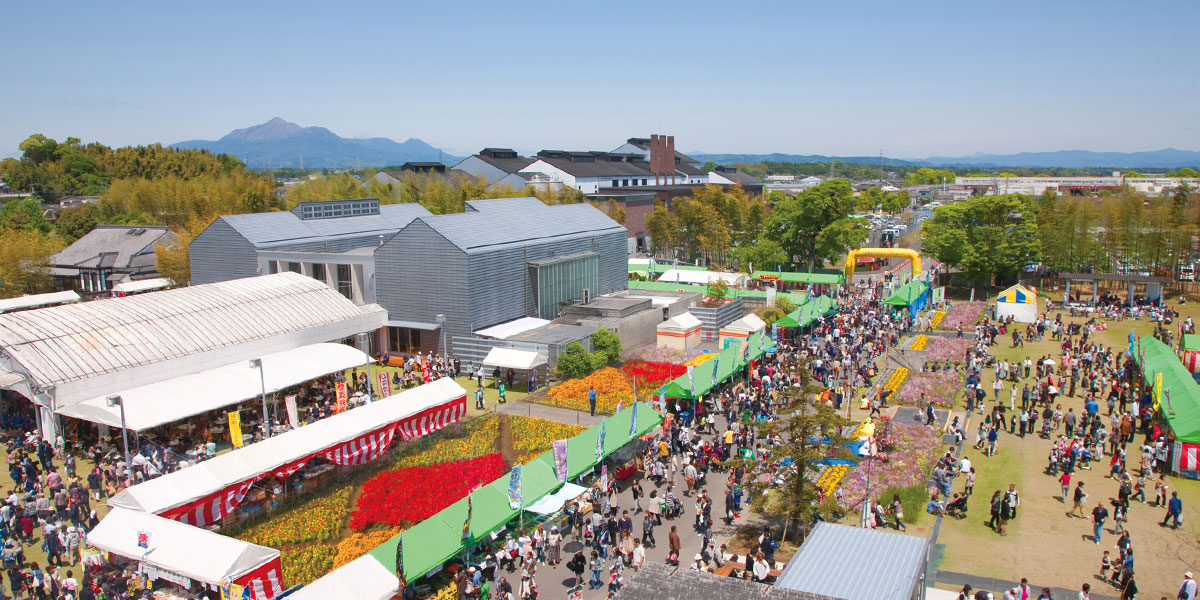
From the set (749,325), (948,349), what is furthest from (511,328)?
(948,349)

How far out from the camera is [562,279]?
36.8 m

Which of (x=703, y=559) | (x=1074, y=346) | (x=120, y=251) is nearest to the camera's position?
(x=703, y=559)

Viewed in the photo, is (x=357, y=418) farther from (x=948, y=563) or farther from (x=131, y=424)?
(x=948, y=563)

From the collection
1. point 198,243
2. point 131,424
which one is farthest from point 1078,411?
point 198,243

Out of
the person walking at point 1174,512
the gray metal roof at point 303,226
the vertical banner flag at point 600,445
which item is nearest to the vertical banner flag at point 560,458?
the vertical banner flag at point 600,445

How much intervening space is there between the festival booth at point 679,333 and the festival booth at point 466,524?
1335 cm

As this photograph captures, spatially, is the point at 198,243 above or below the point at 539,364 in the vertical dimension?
above

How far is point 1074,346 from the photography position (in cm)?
3494

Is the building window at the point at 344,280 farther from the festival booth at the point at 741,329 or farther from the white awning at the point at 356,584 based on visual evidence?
the white awning at the point at 356,584

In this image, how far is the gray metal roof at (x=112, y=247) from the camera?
45.0 m

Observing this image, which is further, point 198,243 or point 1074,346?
point 198,243

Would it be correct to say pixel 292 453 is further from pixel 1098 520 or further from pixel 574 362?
pixel 1098 520

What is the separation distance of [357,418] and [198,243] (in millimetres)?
22590

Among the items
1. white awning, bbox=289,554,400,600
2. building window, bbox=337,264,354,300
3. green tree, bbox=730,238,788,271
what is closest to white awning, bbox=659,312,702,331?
building window, bbox=337,264,354,300
